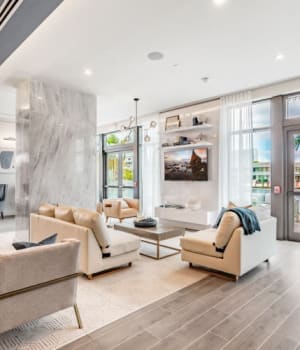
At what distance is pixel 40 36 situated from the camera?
3561 millimetres

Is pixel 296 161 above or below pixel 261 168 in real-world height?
above

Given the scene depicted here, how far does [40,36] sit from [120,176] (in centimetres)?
612

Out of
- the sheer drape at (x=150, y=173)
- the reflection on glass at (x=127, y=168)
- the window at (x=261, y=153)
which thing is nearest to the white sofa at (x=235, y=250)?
the window at (x=261, y=153)

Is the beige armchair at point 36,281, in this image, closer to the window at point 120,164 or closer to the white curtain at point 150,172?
the white curtain at point 150,172

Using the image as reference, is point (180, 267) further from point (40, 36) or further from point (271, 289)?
point (40, 36)

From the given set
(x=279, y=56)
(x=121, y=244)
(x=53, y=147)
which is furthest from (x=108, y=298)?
(x=279, y=56)

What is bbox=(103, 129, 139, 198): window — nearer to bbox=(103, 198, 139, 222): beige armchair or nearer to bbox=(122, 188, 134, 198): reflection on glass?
bbox=(122, 188, 134, 198): reflection on glass

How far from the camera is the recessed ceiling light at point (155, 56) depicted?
404 cm

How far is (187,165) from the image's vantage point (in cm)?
681

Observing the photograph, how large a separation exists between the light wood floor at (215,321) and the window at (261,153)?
8.82 feet

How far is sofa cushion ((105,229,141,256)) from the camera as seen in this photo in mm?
3594

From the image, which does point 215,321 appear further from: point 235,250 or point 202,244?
point 202,244

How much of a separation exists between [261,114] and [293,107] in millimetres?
664

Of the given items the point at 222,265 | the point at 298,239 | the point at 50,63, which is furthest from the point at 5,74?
the point at 298,239
